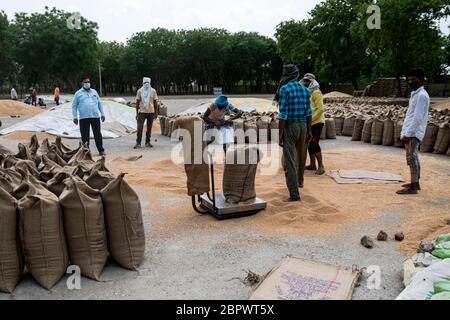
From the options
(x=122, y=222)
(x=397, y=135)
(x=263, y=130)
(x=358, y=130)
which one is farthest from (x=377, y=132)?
(x=122, y=222)

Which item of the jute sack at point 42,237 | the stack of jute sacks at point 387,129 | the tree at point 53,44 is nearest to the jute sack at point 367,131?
the stack of jute sacks at point 387,129

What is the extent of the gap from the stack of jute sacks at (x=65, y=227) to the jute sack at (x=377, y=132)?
7838mm

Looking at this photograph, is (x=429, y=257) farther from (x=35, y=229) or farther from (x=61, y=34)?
(x=61, y=34)

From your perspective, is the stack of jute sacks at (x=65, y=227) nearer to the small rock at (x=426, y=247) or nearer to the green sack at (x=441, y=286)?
the green sack at (x=441, y=286)

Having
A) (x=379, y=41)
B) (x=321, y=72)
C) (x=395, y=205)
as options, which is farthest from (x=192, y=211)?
(x=321, y=72)

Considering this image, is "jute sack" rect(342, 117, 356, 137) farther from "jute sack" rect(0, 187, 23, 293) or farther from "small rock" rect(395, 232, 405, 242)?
"jute sack" rect(0, 187, 23, 293)

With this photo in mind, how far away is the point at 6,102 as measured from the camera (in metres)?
19.6

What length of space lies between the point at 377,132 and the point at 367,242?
6691 mm

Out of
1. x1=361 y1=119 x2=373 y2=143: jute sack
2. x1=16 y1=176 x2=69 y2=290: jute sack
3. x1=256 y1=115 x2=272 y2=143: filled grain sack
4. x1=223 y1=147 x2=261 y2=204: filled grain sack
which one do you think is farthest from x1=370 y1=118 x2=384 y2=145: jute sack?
x1=16 y1=176 x2=69 y2=290: jute sack

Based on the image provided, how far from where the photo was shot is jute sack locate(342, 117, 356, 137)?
11.5 meters

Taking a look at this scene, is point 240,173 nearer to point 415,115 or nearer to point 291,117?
point 291,117

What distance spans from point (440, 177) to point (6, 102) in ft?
63.4

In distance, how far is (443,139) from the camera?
830cm
